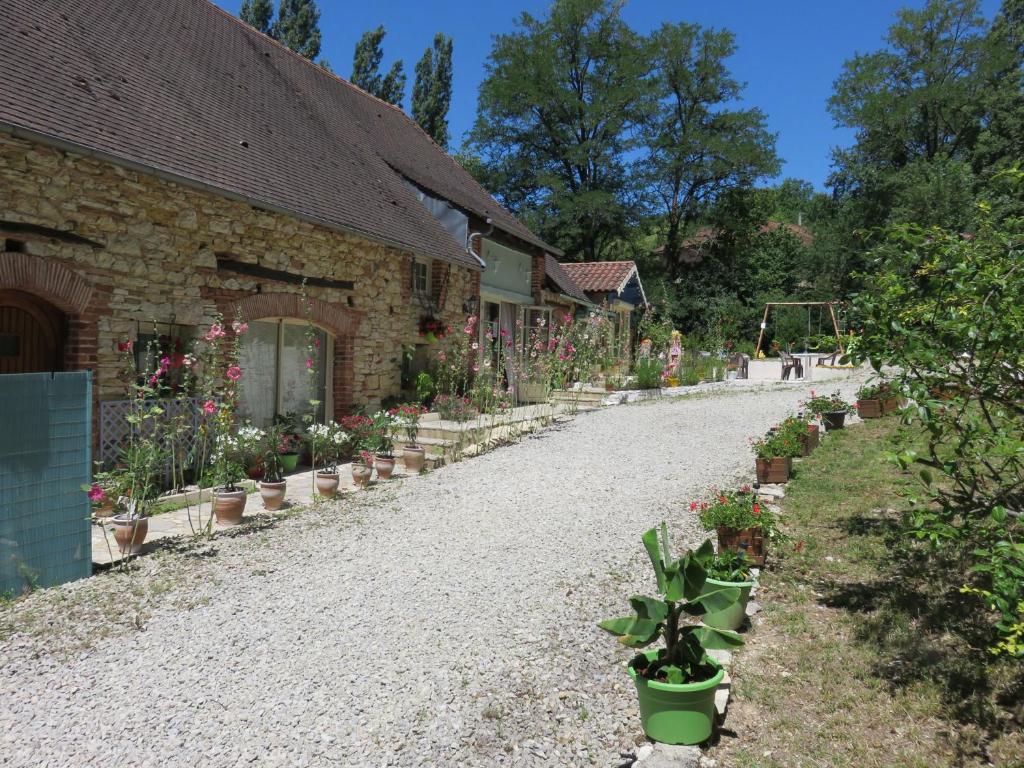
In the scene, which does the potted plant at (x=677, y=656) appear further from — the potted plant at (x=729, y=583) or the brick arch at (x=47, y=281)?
the brick arch at (x=47, y=281)

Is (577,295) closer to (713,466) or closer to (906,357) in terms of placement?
(713,466)

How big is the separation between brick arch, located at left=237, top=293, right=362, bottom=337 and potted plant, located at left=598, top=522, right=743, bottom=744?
6518 millimetres

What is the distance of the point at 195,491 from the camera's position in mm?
7465

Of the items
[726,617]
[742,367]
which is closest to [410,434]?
[726,617]

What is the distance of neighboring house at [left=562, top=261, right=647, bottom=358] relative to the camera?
78.4 feet

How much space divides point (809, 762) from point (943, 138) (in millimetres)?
37774

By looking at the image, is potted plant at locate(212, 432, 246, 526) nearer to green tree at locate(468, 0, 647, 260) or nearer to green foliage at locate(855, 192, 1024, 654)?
green foliage at locate(855, 192, 1024, 654)

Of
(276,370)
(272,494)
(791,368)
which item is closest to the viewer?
(272,494)

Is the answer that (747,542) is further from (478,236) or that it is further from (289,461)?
(478,236)

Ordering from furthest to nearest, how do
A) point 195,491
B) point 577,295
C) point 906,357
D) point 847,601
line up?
point 577,295 → point 195,491 → point 847,601 → point 906,357

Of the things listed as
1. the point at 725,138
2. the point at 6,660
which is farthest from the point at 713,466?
the point at 725,138

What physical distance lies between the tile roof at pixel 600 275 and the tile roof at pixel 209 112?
9.02 m

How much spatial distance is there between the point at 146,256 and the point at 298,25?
2832cm

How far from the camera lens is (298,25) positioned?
3098 centimetres
